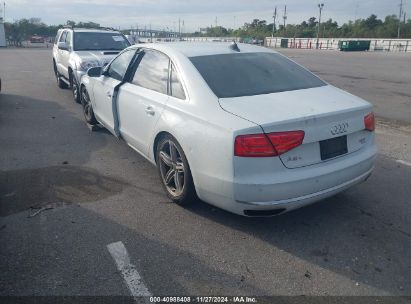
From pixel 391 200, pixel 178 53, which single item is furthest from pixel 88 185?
pixel 391 200

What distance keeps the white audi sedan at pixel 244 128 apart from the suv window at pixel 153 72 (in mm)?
15

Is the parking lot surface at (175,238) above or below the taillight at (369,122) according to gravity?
below

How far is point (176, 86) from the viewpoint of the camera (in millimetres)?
3877

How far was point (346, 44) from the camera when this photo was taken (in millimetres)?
65812

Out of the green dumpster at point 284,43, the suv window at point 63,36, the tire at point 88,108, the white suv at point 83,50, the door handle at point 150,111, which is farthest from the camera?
the green dumpster at point 284,43

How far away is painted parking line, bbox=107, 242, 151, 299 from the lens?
271cm

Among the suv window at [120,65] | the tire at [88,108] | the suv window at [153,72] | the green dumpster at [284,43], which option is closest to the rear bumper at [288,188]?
the suv window at [153,72]

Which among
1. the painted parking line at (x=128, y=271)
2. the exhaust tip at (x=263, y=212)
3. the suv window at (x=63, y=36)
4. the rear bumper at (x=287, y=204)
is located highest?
the suv window at (x=63, y=36)

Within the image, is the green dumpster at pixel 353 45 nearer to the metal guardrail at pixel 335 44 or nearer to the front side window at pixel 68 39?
the metal guardrail at pixel 335 44

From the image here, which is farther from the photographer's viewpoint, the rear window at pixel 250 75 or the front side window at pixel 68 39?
the front side window at pixel 68 39

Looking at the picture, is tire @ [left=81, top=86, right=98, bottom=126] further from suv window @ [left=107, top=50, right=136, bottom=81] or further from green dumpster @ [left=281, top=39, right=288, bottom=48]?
green dumpster @ [left=281, top=39, right=288, bottom=48]

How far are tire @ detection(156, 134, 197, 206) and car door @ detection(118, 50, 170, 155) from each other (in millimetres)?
296

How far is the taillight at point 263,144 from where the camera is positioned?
2936 millimetres

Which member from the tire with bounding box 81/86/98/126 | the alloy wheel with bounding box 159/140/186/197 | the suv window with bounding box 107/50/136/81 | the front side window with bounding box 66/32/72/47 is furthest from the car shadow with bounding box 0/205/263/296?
the front side window with bounding box 66/32/72/47
